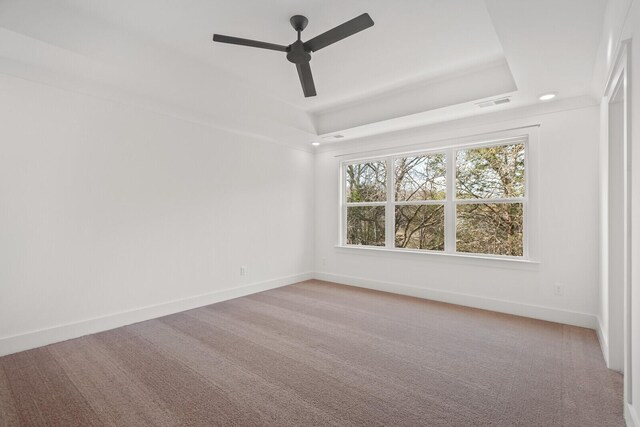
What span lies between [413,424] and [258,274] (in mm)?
3321

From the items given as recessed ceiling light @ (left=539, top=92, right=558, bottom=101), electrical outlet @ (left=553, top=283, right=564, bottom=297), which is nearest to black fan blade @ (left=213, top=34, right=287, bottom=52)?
recessed ceiling light @ (left=539, top=92, right=558, bottom=101)

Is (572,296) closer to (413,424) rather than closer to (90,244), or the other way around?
(413,424)

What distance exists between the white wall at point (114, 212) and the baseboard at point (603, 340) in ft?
12.7

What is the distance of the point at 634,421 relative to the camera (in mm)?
1626

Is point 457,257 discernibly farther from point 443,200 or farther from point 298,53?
point 298,53

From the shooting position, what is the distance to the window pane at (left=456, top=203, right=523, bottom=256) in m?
3.84

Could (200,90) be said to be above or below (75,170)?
above

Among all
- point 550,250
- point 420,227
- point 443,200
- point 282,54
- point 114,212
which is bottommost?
point 550,250

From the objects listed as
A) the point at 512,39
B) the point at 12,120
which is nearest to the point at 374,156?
the point at 512,39

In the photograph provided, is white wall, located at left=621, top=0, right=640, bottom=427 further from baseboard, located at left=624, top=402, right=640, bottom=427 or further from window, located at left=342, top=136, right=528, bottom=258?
window, located at left=342, top=136, right=528, bottom=258

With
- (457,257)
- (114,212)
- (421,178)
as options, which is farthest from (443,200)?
(114,212)

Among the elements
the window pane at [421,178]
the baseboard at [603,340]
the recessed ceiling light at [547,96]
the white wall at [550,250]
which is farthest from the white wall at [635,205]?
the window pane at [421,178]

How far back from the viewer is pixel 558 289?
11.3 ft

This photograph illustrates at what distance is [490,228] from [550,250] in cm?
68
